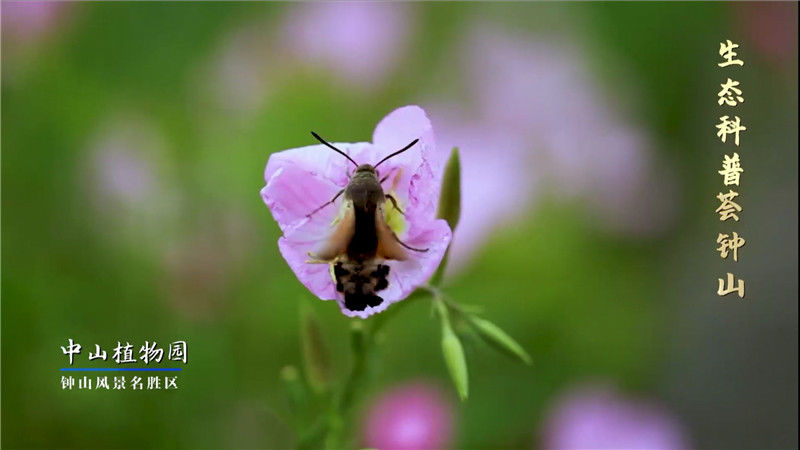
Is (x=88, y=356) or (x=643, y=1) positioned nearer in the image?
(x=88, y=356)

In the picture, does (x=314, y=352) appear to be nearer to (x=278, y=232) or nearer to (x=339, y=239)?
(x=339, y=239)

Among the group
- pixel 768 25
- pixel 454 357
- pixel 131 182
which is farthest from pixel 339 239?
pixel 768 25

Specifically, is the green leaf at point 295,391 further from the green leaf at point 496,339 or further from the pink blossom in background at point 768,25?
the pink blossom in background at point 768,25

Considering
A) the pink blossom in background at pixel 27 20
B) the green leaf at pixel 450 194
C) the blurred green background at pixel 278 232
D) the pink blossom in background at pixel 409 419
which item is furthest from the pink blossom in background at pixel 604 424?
the pink blossom in background at pixel 27 20

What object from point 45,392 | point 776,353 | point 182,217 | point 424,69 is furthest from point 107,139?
point 776,353

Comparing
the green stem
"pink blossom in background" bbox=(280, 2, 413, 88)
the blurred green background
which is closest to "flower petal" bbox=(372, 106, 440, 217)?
the green stem

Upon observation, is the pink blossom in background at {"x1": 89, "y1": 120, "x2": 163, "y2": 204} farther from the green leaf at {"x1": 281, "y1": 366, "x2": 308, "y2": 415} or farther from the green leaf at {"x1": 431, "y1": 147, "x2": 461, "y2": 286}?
the green leaf at {"x1": 431, "y1": 147, "x2": 461, "y2": 286}

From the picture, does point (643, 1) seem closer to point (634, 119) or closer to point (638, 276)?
point (634, 119)
